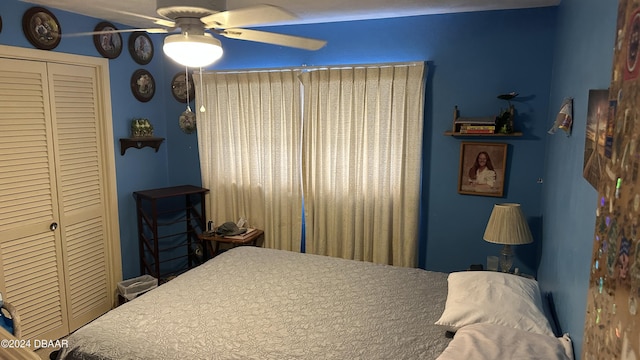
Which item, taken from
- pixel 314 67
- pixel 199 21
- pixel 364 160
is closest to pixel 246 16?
pixel 199 21

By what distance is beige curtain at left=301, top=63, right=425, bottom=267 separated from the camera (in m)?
3.23

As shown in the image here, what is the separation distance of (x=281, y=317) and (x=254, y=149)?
1863 millimetres

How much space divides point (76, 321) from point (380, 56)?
320cm

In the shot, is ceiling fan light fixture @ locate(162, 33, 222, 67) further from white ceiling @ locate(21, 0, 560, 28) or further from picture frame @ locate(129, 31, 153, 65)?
picture frame @ locate(129, 31, 153, 65)

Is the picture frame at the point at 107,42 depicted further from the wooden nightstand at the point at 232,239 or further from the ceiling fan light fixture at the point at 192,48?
the ceiling fan light fixture at the point at 192,48

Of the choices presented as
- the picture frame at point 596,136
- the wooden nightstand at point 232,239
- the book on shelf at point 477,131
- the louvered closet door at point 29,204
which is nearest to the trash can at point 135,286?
the louvered closet door at point 29,204

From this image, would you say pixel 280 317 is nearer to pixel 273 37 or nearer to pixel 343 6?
pixel 273 37

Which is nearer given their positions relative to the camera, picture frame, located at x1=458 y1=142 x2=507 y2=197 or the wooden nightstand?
picture frame, located at x1=458 y1=142 x2=507 y2=197

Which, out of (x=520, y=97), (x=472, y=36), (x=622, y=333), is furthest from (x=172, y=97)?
(x=622, y=333)

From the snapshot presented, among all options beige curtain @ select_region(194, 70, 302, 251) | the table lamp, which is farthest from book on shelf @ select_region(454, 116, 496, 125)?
beige curtain @ select_region(194, 70, 302, 251)

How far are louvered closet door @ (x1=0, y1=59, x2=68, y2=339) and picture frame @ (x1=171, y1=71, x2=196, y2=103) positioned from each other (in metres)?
1.16

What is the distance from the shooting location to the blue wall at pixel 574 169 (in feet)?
4.68

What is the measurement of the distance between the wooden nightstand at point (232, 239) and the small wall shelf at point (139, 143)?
0.96m

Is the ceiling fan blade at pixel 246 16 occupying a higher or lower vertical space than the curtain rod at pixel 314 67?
lower
